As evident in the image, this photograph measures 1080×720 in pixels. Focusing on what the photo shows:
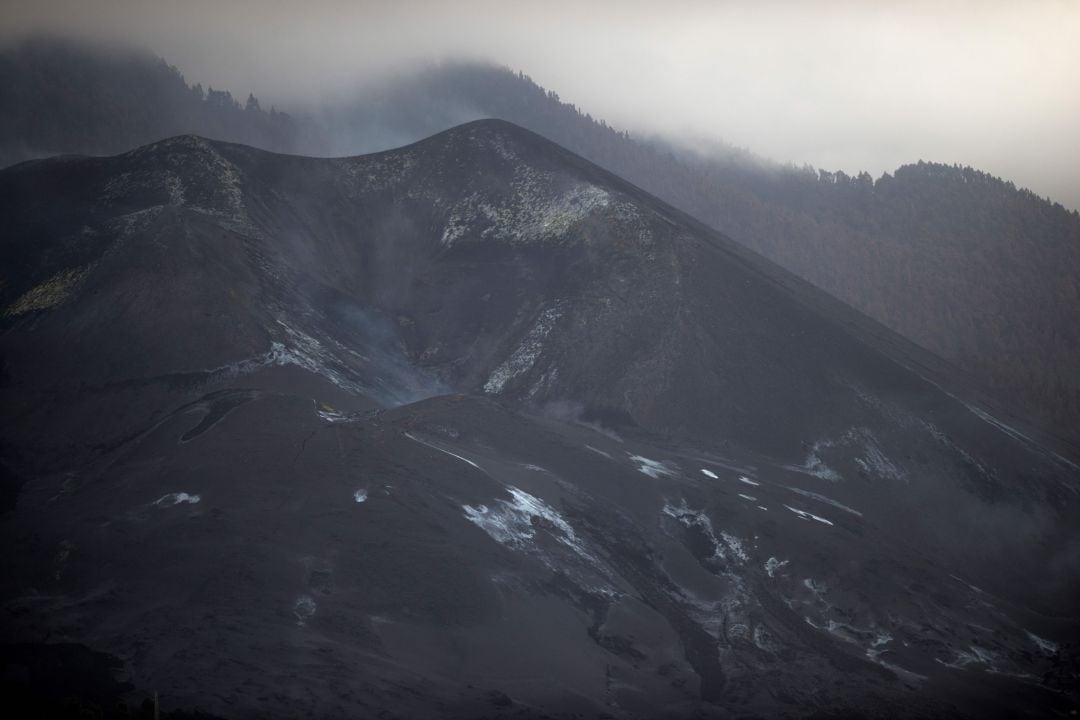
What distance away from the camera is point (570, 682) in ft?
126

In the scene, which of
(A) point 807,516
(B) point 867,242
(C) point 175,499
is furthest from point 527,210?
(B) point 867,242

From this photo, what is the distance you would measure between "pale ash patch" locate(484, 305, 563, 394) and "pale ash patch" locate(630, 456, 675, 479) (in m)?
16.2

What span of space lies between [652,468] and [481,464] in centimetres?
1270

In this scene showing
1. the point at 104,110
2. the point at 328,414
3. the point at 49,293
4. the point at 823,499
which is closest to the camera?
the point at 328,414

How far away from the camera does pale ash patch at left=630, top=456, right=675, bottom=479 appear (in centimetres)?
6019

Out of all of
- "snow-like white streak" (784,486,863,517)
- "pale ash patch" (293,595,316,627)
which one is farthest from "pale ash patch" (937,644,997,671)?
"pale ash patch" (293,595,316,627)

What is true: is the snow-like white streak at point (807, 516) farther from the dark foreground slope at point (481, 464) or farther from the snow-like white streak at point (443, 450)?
the snow-like white streak at point (443, 450)

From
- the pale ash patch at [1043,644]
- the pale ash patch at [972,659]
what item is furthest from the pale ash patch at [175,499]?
the pale ash patch at [1043,644]

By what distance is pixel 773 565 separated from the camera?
2080 inches

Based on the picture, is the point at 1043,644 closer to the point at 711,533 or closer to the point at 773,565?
the point at 773,565

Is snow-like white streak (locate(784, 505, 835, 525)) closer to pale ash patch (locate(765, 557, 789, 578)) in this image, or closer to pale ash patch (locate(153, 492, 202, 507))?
pale ash patch (locate(765, 557, 789, 578))

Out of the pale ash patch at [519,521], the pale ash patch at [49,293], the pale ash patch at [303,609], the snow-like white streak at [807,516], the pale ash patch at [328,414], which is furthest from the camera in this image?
the pale ash patch at [49,293]

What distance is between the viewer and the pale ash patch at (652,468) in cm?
6019

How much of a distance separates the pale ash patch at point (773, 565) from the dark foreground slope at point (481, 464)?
1.49 ft
